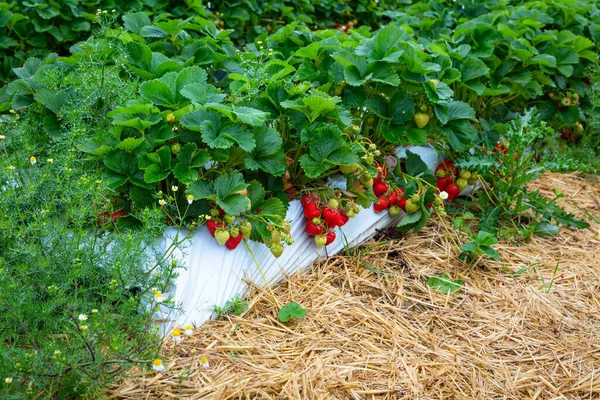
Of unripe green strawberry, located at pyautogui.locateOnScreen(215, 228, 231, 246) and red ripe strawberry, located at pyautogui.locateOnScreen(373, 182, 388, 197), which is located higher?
unripe green strawberry, located at pyautogui.locateOnScreen(215, 228, 231, 246)

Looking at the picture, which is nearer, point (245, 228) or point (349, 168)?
point (245, 228)

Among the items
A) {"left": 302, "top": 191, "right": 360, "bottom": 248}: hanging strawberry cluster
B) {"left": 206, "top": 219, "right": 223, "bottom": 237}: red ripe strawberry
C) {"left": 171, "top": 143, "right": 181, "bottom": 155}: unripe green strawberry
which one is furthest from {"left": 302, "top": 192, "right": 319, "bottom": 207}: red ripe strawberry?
{"left": 171, "top": 143, "right": 181, "bottom": 155}: unripe green strawberry

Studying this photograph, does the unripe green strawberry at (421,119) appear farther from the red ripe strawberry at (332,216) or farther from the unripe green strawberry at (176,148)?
the unripe green strawberry at (176,148)

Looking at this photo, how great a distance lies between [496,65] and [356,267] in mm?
1479

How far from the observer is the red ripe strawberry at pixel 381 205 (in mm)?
2572

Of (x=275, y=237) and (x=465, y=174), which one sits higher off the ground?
(x=275, y=237)

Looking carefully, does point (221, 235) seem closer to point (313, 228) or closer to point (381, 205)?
point (313, 228)

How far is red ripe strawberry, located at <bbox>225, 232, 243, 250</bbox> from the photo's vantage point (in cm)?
212

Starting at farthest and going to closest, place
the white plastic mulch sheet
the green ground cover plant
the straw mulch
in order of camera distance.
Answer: the white plastic mulch sheet → the straw mulch → the green ground cover plant

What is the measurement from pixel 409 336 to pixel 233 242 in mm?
722

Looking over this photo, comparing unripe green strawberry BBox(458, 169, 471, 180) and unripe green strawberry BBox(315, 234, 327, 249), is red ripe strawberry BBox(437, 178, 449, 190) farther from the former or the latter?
unripe green strawberry BBox(315, 234, 327, 249)

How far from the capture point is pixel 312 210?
7.57ft

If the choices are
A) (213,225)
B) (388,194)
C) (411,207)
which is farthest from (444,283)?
(213,225)

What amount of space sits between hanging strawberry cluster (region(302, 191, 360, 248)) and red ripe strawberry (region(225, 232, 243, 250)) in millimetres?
321
